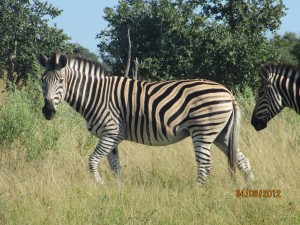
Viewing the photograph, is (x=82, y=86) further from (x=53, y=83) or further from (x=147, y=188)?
(x=147, y=188)

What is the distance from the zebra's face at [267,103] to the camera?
26.1 ft

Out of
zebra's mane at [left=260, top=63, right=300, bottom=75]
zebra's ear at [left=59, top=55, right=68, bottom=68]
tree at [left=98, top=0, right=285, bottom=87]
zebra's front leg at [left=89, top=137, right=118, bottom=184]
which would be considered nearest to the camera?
zebra's mane at [left=260, top=63, right=300, bottom=75]

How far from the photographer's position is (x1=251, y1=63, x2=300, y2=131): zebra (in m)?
7.84

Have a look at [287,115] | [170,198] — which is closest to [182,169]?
[170,198]

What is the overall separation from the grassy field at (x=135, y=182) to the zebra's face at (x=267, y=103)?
68 centimetres

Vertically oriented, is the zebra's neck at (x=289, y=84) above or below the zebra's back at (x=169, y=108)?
above

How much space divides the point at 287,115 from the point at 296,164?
4688 millimetres

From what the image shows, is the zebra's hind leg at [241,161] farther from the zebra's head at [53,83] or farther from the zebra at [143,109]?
the zebra's head at [53,83]

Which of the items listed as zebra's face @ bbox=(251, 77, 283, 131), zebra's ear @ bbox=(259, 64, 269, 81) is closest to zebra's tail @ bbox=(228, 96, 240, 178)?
zebra's face @ bbox=(251, 77, 283, 131)

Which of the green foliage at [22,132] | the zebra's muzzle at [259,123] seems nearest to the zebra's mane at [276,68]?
the zebra's muzzle at [259,123]

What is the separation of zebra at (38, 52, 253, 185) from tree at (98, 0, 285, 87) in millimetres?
20427
